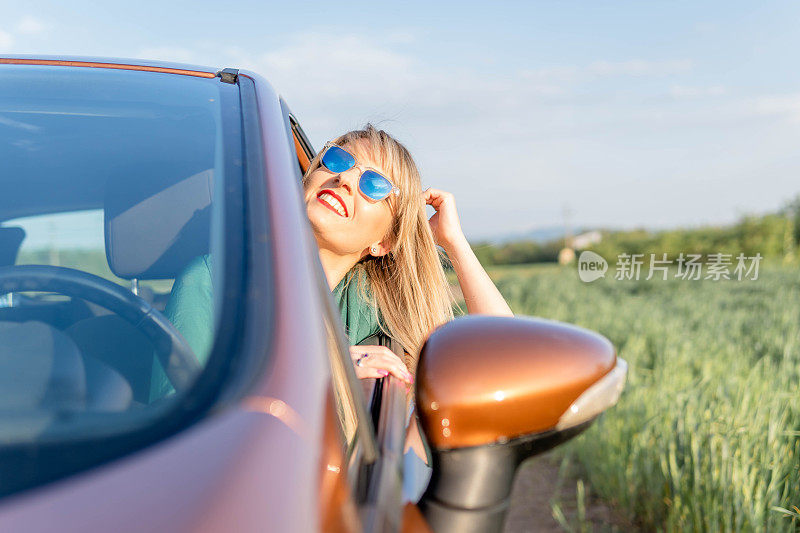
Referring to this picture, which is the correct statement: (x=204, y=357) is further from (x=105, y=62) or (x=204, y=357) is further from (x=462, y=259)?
(x=462, y=259)

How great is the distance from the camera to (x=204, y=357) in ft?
2.42

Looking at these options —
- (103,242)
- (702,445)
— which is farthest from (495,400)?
(702,445)

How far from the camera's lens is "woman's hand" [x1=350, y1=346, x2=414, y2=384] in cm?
156

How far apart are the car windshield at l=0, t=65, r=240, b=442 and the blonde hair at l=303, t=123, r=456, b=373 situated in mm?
944

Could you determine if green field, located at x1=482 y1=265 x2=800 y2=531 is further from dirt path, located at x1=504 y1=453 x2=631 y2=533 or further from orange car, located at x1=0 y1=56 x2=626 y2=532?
orange car, located at x1=0 y1=56 x2=626 y2=532

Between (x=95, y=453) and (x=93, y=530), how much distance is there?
0.34 ft

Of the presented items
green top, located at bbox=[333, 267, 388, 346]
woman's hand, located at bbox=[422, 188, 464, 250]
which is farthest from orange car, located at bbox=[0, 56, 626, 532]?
woman's hand, located at bbox=[422, 188, 464, 250]

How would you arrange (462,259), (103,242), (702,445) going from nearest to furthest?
(103,242) → (462,259) → (702,445)

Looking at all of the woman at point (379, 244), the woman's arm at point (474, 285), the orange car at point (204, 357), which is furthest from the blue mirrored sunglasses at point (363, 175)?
the orange car at point (204, 357)

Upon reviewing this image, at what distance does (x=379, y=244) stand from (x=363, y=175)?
0.28 metres

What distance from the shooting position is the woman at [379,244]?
214cm

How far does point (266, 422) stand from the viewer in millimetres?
629

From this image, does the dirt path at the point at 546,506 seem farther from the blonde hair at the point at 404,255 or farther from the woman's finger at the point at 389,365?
the woman's finger at the point at 389,365

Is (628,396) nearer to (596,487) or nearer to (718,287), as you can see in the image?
(596,487)
